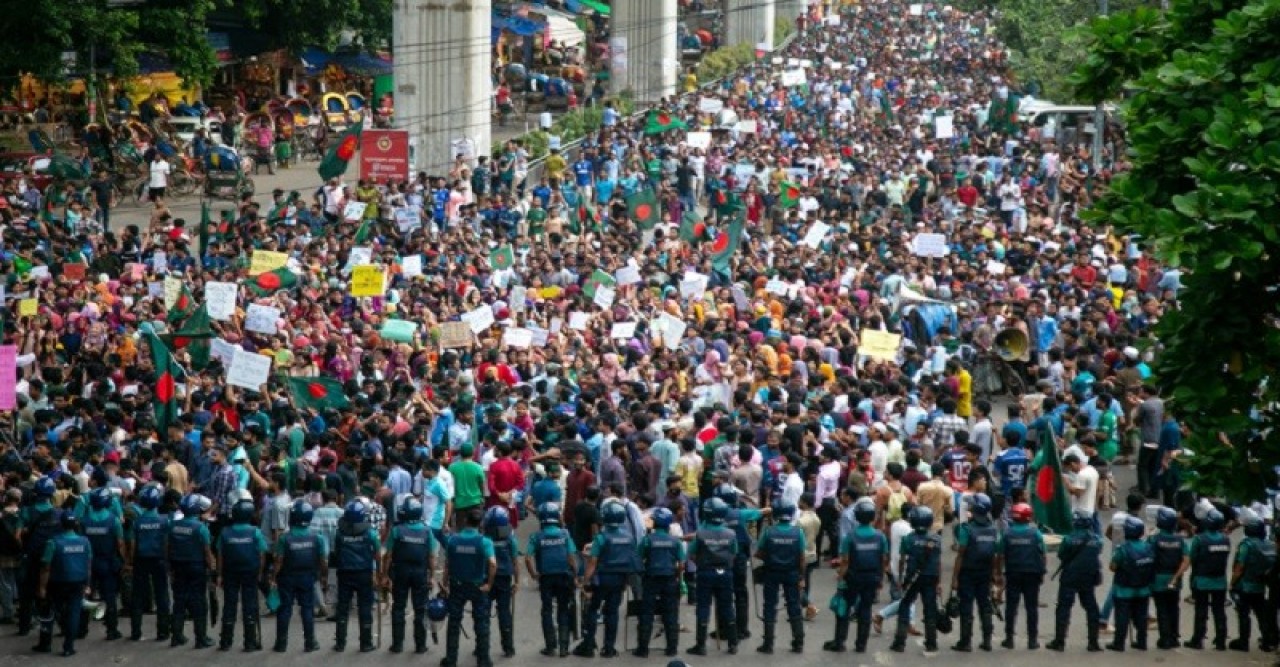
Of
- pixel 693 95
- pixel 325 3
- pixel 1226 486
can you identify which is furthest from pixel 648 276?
pixel 693 95

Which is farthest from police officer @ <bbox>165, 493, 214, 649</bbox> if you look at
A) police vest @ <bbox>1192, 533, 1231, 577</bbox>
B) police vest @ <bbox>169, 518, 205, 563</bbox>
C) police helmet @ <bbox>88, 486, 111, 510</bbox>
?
police vest @ <bbox>1192, 533, 1231, 577</bbox>

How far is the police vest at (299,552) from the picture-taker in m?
15.8

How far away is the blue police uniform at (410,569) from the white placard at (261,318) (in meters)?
5.85

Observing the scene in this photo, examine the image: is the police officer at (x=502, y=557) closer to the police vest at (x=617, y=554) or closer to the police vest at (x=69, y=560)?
the police vest at (x=617, y=554)

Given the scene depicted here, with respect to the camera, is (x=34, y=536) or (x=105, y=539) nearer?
(x=34, y=536)

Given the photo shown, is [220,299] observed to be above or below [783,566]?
above

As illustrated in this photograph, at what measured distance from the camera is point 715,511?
1575 cm

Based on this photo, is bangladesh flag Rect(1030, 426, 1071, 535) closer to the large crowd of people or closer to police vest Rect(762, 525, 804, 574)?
the large crowd of people

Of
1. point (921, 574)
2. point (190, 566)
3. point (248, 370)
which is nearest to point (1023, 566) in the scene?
point (921, 574)

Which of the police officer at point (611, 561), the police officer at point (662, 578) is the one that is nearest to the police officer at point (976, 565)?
the police officer at point (662, 578)

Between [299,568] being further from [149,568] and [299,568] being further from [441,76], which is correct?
[441,76]

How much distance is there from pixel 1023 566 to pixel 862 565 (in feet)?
3.91

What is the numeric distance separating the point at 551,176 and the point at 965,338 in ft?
39.5

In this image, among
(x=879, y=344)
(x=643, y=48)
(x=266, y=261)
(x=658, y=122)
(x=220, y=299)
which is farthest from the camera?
(x=643, y=48)
